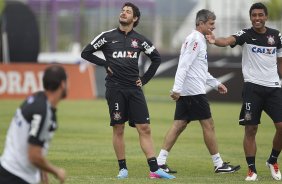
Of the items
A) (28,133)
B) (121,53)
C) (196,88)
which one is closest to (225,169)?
(196,88)

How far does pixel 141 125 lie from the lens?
41.4 feet

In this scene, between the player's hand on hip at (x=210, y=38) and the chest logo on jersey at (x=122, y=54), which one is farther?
the chest logo on jersey at (x=122, y=54)

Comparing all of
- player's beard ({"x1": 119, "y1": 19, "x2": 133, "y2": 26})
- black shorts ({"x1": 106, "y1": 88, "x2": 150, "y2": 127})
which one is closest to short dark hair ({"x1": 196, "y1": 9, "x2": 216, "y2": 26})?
player's beard ({"x1": 119, "y1": 19, "x2": 133, "y2": 26})

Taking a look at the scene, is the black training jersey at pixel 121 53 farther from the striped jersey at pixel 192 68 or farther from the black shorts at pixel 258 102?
the black shorts at pixel 258 102

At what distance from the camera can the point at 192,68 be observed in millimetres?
13375

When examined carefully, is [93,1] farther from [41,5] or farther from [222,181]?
[222,181]

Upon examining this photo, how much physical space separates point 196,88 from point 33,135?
5867mm

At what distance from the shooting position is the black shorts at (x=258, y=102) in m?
12.6

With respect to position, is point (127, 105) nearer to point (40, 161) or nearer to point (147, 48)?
point (147, 48)

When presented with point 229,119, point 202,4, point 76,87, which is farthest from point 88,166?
point 202,4

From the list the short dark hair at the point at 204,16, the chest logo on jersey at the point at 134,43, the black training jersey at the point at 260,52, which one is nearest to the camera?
the black training jersey at the point at 260,52

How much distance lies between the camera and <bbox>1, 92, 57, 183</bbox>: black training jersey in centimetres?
781

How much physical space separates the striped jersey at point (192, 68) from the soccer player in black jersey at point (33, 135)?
16.7ft

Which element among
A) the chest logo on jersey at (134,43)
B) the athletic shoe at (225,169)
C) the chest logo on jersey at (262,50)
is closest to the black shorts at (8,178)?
the chest logo on jersey at (134,43)
